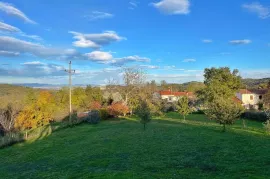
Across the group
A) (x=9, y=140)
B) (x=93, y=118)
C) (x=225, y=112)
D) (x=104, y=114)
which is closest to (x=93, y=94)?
(x=104, y=114)

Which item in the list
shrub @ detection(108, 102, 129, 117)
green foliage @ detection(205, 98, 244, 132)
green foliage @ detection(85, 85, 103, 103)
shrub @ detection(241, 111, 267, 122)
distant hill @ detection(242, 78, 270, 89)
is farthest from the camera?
distant hill @ detection(242, 78, 270, 89)

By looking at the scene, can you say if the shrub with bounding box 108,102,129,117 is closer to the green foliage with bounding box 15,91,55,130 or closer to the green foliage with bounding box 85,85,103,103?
the green foliage with bounding box 15,91,55,130

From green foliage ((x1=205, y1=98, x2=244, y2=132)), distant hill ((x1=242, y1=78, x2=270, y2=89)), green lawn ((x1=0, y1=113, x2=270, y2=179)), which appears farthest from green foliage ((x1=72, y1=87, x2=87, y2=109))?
distant hill ((x1=242, y1=78, x2=270, y2=89))

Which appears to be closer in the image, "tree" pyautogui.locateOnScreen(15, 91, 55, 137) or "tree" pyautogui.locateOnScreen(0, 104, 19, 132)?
"tree" pyautogui.locateOnScreen(0, 104, 19, 132)

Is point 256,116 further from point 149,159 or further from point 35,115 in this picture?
point 35,115

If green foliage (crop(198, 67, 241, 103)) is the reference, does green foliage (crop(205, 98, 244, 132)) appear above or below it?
below

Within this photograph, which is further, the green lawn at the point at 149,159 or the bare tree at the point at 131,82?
the bare tree at the point at 131,82

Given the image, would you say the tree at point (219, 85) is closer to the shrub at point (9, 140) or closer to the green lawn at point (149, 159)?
the green lawn at point (149, 159)

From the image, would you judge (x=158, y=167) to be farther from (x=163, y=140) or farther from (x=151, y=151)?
(x=163, y=140)

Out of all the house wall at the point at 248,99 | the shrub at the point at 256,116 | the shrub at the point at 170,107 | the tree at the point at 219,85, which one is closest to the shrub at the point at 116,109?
the tree at the point at 219,85

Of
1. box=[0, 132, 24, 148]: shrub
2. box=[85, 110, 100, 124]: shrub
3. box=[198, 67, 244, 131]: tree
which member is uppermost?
box=[198, 67, 244, 131]: tree

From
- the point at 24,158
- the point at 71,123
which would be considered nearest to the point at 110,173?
the point at 24,158

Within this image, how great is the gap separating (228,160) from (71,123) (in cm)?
2858

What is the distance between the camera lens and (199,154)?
14.4 m
